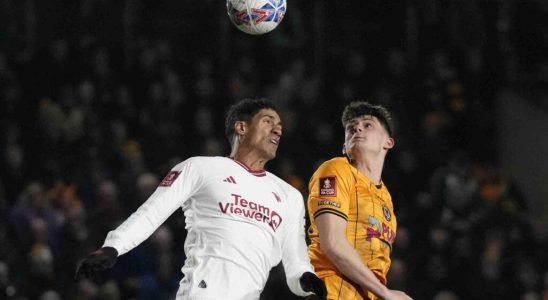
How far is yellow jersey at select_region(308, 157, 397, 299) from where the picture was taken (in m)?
6.22

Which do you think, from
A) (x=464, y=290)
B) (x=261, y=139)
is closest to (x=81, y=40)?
(x=464, y=290)

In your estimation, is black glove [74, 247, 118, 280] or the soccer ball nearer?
black glove [74, 247, 118, 280]

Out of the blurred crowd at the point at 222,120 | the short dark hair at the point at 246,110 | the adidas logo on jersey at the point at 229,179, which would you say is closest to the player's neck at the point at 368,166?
the short dark hair at the point at 246,110

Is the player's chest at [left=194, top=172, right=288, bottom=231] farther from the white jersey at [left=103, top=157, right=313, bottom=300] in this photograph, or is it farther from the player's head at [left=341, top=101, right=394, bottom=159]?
the player's head at [left=341, top=101, right=394, bottom=159]

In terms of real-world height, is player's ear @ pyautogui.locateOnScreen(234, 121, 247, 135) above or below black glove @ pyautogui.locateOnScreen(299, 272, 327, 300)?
above

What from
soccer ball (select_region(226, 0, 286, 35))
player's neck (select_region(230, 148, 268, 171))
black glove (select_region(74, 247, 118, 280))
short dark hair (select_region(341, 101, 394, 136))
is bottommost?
black glove (select_region(74, 247, 118, 280))

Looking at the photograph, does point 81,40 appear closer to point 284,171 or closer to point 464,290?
point 284,171

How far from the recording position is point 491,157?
42.0 feet

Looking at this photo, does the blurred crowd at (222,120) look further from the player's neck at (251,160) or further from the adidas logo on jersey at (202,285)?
the adidas logo on jersey at (202,285)

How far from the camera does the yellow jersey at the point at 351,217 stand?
6.22m

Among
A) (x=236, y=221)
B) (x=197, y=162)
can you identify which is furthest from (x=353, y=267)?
(x=197, y=162)

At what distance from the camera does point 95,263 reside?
17.0 feet

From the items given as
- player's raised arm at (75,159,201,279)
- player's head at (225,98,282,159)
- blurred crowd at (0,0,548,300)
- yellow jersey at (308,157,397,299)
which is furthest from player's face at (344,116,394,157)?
blurred crowd at (0,0,548,300)

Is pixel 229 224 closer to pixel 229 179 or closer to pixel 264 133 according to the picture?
pixel 229 179
